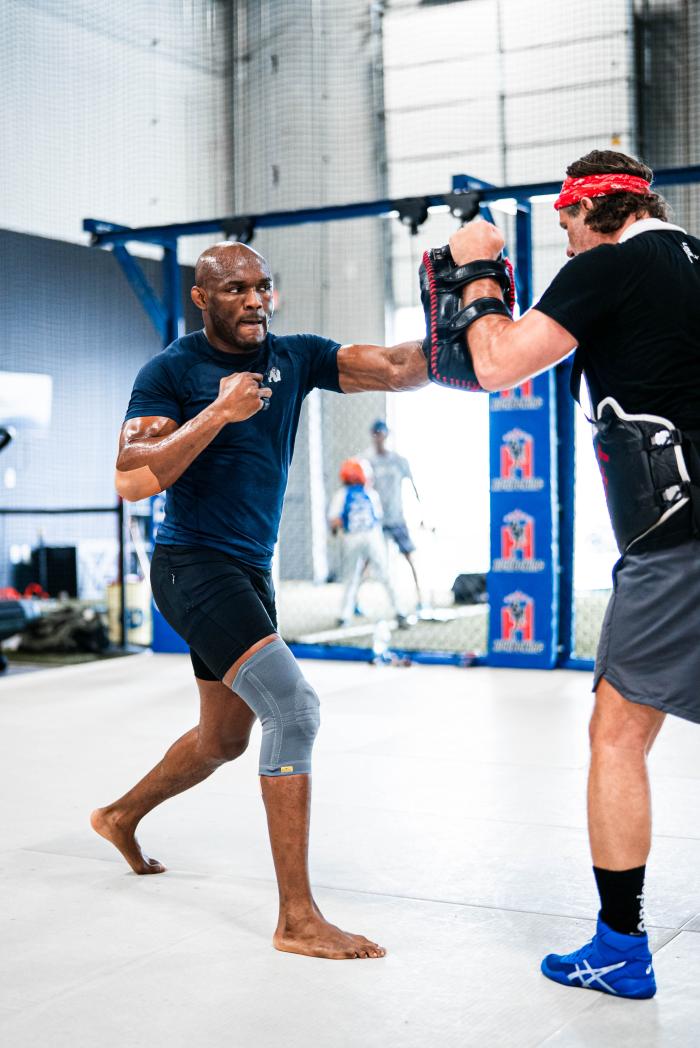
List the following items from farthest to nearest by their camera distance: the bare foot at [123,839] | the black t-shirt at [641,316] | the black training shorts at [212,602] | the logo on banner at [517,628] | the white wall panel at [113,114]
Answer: the white wall panel at [113,114] < the logo on banner at [517,628] < the bare foot at [123,839] < the black training shorts at [212,602] < the black t-shirt at [641,316]

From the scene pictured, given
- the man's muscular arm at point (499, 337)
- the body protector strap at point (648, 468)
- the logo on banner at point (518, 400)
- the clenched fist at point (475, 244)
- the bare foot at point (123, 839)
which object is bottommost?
the bare foot at point (123, 839)

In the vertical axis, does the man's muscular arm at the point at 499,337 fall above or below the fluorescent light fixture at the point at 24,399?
below

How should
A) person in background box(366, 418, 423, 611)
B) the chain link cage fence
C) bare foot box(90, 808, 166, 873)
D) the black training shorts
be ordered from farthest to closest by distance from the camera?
the chain link cage fence < person in background box(366, 418, 423, 611) < bare foot box(90, 808, 166, 873) < the black training shorts

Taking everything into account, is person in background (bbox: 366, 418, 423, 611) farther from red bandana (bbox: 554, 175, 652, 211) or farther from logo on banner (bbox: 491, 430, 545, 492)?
red bandana (bbox: 554, 175, 652, 211)

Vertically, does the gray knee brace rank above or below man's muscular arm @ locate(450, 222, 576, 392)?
below

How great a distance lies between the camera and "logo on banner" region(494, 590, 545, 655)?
310 inches

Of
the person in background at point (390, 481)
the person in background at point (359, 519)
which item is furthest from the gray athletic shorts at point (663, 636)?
the person in background at point (390, 481)

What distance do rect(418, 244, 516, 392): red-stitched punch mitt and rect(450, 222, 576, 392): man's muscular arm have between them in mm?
25

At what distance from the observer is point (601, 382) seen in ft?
8.92

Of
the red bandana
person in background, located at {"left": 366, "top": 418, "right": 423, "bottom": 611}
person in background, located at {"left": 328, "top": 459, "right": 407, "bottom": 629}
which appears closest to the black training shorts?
the red bandana

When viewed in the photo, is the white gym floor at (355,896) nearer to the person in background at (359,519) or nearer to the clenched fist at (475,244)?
the clenched fist at (475,244)

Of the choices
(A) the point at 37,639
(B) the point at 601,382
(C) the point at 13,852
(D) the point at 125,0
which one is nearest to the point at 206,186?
(D) the point at 125,0

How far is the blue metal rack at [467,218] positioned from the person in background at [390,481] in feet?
8.96

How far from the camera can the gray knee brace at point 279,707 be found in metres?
2.98
